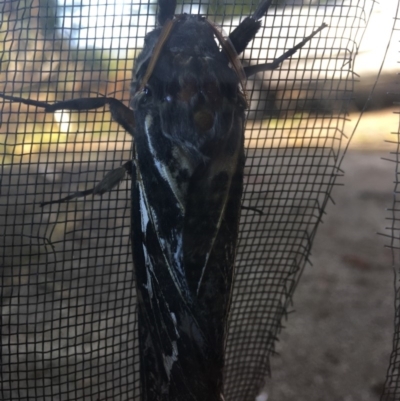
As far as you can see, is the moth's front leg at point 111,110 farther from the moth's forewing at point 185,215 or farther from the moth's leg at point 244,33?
the moth's leg at point 244,33

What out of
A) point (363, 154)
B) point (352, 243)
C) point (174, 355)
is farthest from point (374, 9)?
point (363, 154)

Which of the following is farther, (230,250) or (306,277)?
(306,277)

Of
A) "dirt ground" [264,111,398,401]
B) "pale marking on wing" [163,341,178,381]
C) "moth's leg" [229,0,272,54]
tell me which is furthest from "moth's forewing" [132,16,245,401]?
"dirt ground" [264,111,398,401]

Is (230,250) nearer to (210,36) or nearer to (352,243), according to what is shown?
(210,36)

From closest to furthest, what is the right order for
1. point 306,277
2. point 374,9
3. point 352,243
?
point 374,9 < point 306,277 < point 352,243

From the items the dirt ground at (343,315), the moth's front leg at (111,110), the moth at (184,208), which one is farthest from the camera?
the dirt ground at (343,315)

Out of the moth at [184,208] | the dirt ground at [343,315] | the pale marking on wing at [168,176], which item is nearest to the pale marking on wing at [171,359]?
the moth at [184,208]

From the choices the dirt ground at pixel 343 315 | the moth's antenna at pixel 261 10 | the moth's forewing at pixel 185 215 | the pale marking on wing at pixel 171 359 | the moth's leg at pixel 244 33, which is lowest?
the dirt ground at pixel 343 315

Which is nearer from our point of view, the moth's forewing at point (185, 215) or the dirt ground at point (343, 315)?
the moth's forewing at point (185, 215)
